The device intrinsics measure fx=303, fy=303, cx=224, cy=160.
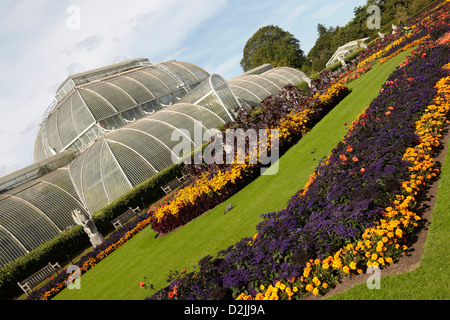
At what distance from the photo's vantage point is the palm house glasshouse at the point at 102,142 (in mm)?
22062

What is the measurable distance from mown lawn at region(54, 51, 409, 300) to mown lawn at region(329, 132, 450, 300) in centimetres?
367

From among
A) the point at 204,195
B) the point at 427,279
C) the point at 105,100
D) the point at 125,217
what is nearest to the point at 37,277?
the point at 125,217

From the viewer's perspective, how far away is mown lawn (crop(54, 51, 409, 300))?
28.0ft

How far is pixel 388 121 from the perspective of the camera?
8.62 m

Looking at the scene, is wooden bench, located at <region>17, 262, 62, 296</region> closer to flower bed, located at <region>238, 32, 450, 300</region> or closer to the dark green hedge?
the dark green hedge

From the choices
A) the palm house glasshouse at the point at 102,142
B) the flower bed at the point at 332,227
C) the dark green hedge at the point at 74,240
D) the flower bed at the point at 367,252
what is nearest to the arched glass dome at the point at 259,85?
the palm house glasshouse at the point at 102,142

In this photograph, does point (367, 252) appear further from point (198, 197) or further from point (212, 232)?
point (198, 197)

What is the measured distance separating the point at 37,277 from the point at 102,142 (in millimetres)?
10856

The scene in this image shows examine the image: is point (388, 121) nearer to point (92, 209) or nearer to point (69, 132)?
point (92, 209)

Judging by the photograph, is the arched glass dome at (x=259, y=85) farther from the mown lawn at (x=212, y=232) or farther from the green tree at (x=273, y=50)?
the green tree at (x=273, y=50)

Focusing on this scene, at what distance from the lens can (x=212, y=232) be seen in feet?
31.6
